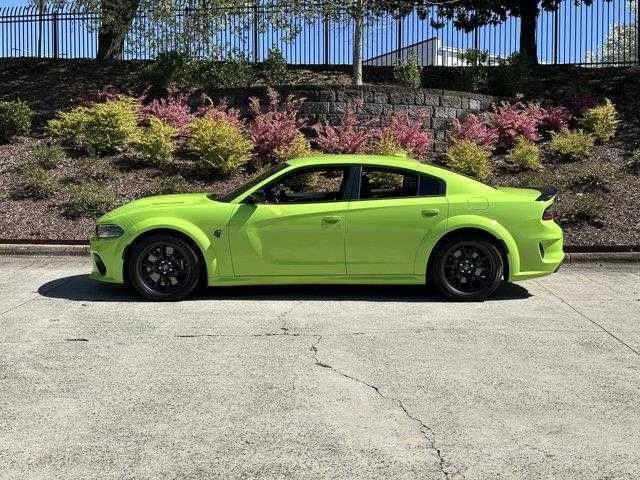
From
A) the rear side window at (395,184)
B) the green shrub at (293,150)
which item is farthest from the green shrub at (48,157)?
the rear side window at (395,184)

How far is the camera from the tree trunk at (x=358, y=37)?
15844 mm

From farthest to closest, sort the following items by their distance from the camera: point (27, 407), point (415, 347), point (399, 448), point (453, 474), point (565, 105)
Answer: point (565, 105), point (415, 347), point (27, 407), point (399, 448), point (453, 474)

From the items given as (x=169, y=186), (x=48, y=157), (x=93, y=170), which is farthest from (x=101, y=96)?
(x=169, y=186)

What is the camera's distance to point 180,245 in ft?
25.1

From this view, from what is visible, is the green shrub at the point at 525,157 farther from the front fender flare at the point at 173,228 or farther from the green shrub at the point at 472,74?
the front fender flare at the point at 173,228

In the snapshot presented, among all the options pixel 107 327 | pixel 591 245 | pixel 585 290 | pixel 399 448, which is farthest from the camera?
pixel 591 245

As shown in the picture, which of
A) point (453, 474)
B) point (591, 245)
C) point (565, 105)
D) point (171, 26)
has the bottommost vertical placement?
point (453, 474)

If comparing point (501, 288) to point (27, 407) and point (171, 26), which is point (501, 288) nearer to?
point (27, 407)

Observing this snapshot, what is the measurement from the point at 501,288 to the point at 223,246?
3151 mm

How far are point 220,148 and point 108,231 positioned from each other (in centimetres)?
587

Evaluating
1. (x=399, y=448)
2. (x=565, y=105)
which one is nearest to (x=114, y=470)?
(x=399, y=448)

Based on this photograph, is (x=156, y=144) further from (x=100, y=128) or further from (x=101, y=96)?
(x=101, y=96)

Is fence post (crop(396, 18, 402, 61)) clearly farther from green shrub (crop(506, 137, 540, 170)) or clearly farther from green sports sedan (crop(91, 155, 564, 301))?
green sports sedan (crop(91, 155, 564, 301))

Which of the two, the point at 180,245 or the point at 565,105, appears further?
the point at 565,105
